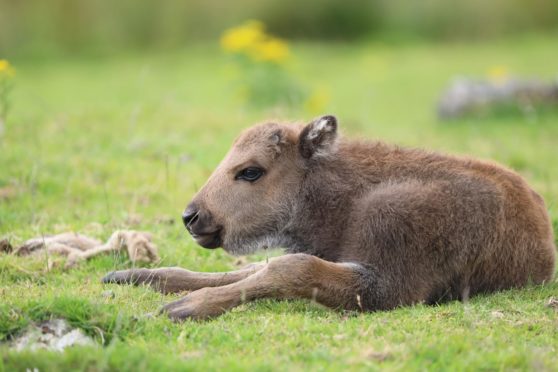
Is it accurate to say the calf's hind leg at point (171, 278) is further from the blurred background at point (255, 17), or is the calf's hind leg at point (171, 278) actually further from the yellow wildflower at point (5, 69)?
the blurred background at point (255, 17)

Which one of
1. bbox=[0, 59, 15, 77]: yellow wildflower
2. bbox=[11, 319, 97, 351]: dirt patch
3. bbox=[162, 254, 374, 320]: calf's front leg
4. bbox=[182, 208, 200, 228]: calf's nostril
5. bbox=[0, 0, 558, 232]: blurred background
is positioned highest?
bbox=[0, 59, 15, 77]: yellow wildflower

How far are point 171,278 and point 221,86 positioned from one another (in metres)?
17.7

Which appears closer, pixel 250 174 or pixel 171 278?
pixel 171 278

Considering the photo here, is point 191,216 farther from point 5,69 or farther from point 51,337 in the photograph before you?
point 5,69

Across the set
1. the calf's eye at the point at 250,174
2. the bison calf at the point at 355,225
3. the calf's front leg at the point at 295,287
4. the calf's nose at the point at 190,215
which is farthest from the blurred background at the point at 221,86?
the calf's front leg at the point at 295,287

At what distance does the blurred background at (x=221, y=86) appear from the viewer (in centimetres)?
1120

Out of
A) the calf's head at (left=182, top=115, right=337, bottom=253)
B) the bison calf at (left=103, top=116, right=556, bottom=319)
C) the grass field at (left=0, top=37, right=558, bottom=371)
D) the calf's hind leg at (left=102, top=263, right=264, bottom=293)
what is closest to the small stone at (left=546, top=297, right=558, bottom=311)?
the grass field at (left=0, top=37, right=558, bottom=371)

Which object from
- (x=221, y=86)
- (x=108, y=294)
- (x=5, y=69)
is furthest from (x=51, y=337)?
(x=221, y=86)

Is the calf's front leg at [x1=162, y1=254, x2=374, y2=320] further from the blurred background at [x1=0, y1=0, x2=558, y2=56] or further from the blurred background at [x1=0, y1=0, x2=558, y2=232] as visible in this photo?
the blurred background at [x1=0, y1=0, x2=558, y2=56]

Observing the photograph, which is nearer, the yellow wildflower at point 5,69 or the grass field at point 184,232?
the grass field at point 184,232

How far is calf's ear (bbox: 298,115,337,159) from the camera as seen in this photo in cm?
748

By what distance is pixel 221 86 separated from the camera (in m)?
24.6

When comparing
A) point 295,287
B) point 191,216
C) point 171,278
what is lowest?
point 171,278

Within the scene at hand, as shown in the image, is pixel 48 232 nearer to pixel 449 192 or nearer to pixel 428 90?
pixel 449 192
